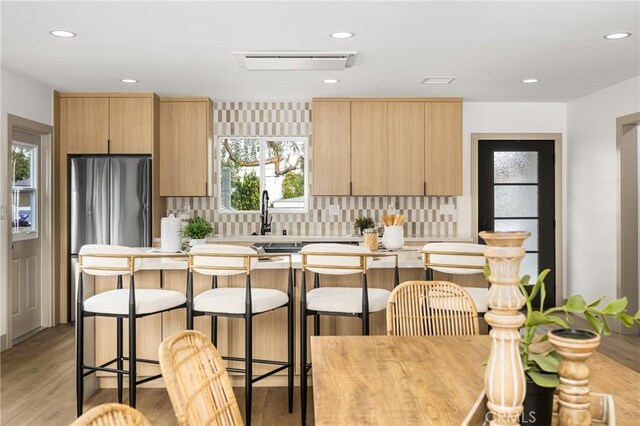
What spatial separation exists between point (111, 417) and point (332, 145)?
203 inches

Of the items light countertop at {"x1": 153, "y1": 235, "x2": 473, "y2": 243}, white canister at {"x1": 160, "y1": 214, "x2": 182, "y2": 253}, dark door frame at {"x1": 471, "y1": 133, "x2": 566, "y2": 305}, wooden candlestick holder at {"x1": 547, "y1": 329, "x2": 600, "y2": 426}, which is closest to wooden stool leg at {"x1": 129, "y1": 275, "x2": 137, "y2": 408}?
white canister at {"x1": 160, "y1": 214, "x2": 182, "y2": 253}

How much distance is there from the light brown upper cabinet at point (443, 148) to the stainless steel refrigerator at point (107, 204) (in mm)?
3053

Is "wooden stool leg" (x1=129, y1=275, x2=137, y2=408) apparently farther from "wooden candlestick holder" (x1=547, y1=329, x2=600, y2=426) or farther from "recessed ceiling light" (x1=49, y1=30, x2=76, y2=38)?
"wooden candlestick holder" (x1=547, y1=329, x2=600, y2=426)

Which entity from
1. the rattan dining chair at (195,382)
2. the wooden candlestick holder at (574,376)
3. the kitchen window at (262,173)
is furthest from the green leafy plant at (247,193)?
the wooden candlestick holder at (574,376)

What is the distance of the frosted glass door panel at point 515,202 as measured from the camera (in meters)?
6.41

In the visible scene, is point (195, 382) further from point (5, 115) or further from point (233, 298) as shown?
point (5, 115)

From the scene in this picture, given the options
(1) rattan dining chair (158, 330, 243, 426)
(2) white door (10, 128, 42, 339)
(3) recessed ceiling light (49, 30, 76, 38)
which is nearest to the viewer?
(1) rattan dining chair (158, 330, 243, 426)

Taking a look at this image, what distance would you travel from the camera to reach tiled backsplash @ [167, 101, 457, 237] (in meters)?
6.29

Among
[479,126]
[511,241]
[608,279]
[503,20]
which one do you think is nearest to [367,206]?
[479,126]

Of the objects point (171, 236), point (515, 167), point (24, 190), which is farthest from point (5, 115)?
point (515, 167)

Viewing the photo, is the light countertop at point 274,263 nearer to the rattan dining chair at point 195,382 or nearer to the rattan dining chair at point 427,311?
the rattan dining chair at point 427,311

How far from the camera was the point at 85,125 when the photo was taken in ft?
18.6

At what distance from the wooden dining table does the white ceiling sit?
2108 mm

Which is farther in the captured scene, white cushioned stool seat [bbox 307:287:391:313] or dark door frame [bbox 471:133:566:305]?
dark door frame [bbox 471:133:566:305]
